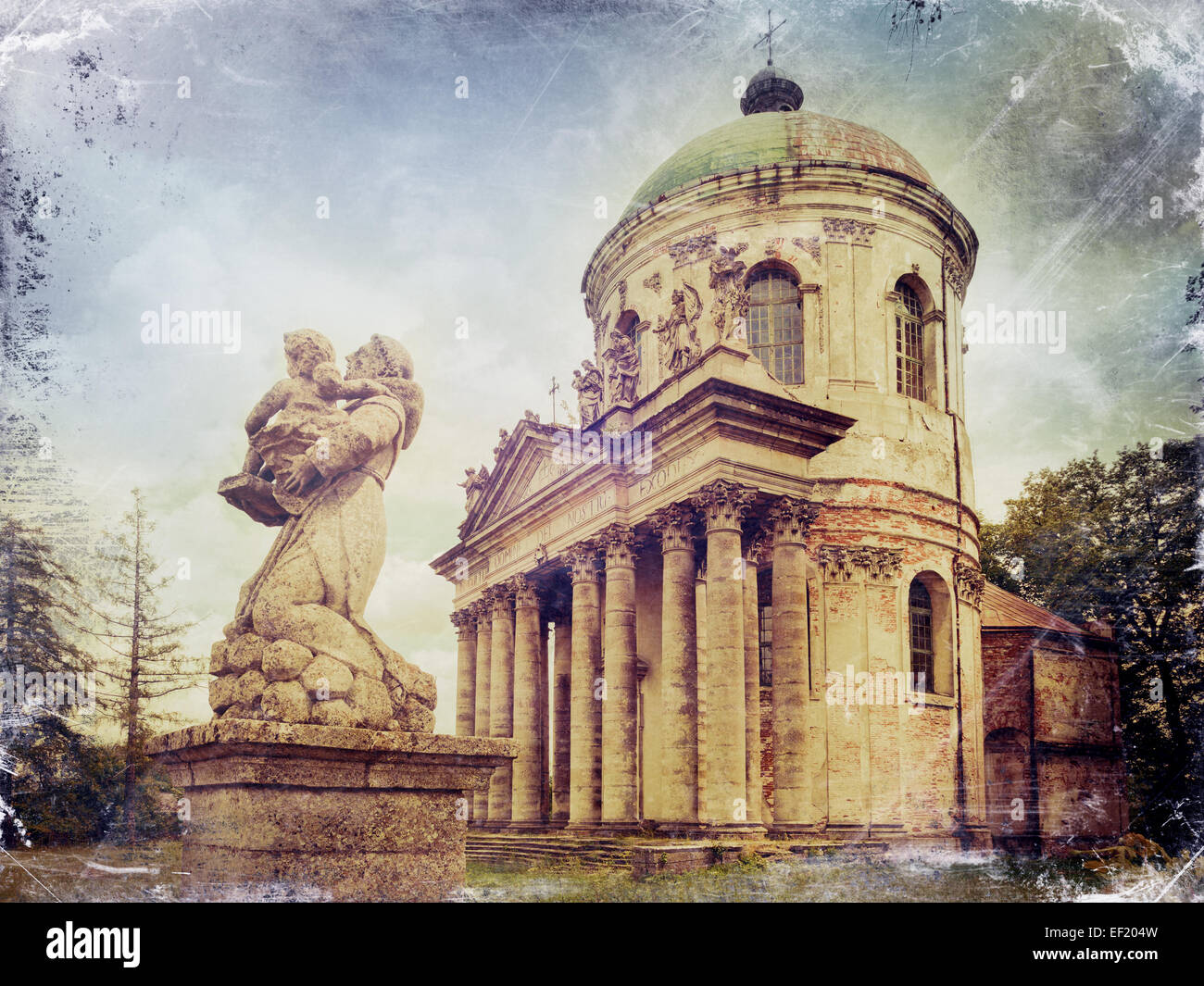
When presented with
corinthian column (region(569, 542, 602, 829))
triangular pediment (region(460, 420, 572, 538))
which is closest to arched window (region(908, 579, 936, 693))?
corinthian column (region(569, 542, 602, 829))

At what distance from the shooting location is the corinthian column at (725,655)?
768 inches

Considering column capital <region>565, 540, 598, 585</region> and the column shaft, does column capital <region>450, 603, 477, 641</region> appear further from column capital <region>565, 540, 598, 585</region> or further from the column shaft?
the column shaft

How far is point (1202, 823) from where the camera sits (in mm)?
16000

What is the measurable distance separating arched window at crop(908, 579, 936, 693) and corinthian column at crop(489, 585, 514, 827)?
411 inches

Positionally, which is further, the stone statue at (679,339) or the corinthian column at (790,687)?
the stone statue at (679,339)

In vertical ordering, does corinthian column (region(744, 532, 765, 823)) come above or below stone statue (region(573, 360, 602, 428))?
below

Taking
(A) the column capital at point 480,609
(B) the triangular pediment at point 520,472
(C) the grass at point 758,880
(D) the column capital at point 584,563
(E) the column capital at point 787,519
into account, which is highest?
(B) the triangular pediment at point 520,472

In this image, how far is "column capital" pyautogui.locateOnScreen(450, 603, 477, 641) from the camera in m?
31.8

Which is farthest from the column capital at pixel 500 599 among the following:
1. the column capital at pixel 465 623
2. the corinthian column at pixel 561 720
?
the column capital at pixel 465 623

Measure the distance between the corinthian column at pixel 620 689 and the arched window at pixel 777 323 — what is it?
23.0 ft

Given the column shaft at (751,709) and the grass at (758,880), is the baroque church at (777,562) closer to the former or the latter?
the column shaft at (751,709)

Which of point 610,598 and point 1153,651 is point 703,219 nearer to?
point 610,598

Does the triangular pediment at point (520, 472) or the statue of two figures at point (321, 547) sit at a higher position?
the triangular pediment at point (520, 472)

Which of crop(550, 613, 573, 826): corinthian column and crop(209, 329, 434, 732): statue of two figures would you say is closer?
crop(209, 329, 434, 732): statue of two figures
